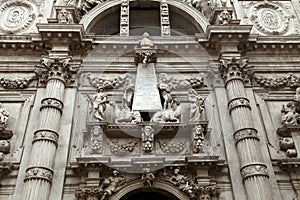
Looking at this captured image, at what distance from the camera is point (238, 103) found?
10234 millimetres

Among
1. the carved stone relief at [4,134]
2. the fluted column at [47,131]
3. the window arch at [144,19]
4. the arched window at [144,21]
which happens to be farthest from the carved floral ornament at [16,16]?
the carved stone relief at [4,134]

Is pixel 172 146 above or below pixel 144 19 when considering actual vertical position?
below

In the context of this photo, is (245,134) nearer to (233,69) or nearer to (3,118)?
(233,69)

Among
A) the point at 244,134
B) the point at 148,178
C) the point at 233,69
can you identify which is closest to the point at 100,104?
the point at 148,178

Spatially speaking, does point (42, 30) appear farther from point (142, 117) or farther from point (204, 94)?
point (204, 94)

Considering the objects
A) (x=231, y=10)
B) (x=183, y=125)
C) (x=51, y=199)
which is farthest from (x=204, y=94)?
(x=51, y=199)

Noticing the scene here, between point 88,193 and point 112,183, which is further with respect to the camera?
point 112,183

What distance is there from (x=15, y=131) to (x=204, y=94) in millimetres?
5650

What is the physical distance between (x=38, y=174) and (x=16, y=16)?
697 cm

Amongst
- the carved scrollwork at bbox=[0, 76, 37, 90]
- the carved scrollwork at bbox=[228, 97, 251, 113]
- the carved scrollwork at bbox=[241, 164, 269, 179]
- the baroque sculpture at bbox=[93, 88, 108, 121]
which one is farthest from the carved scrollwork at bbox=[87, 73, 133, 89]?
the carved scrollwork at bbox=[241, 164, 269, 179]

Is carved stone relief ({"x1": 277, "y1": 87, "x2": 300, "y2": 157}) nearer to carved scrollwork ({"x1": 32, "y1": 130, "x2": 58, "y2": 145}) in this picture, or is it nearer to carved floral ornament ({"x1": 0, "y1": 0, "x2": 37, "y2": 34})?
carved scrollwork ({"x1": 32, "y1": 130, "x2": 58, "y2": 145})

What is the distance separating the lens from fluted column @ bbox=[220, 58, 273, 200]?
28.6 feet

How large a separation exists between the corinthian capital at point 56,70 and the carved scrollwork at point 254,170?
5.68 m

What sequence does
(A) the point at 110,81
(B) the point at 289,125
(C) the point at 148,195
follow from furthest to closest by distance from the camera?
(A) the point at 110,81 → (B) the point at 289,125 → (C) the point at 148,195
